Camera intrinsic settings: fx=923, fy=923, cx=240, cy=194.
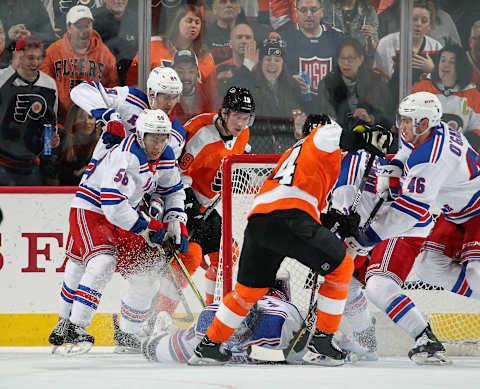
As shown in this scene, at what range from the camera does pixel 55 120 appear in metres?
4.90

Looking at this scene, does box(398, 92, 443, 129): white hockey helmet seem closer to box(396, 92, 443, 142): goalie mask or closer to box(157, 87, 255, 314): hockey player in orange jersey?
box(396, 92, 443, 142): goalie mask

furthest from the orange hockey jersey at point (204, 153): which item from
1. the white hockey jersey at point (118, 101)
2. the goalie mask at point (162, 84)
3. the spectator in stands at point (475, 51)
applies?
A: the spectator in stands at point (475, 51)

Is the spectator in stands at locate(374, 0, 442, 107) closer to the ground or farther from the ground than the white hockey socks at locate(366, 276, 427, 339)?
farther from the ground

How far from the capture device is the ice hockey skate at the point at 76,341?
12.8 feet

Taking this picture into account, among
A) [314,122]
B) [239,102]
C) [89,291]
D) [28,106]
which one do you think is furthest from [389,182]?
[28,106]

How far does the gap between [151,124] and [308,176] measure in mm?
867

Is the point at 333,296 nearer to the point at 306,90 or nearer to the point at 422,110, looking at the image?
the point at 422,110

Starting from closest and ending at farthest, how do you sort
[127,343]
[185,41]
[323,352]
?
[323,352]
[127,343]
[185,41]

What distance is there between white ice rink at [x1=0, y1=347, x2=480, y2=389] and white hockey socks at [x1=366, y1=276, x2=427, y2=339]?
0.16 m

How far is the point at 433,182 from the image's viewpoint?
139 inches

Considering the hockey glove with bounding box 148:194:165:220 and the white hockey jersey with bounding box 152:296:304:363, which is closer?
the white hockey jersey with bounding box 152:296:304:363

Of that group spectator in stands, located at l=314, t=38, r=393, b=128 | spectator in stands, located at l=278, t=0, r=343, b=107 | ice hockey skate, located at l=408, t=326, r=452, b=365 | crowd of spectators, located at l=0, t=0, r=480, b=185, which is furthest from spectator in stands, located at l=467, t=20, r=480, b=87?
ice hockey skate, located at l=408, t=326, r=452, b=365

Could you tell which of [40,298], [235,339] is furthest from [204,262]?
[235,339]

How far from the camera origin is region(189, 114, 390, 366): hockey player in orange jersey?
3.24 meters
